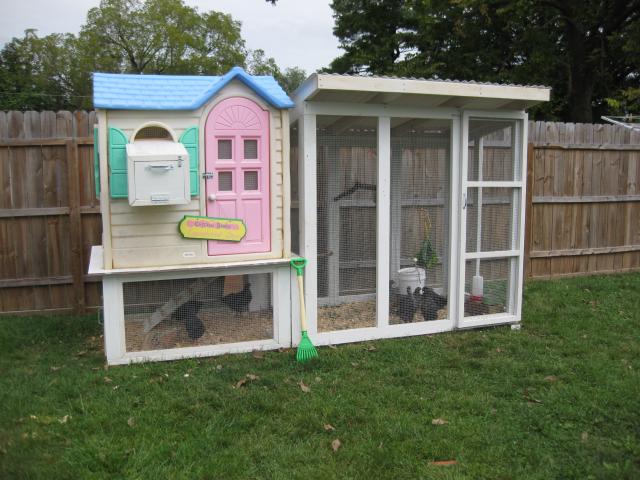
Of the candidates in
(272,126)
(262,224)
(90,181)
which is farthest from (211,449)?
(90,181)

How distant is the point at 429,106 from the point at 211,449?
3141 mm

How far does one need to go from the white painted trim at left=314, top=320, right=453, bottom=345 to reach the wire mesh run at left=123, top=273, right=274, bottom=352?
463mm

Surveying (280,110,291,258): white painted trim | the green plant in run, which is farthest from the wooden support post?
the green plant in run

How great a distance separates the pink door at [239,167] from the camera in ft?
12.9

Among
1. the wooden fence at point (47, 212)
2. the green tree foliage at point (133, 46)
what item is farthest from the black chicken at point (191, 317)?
the green tree foliage at point (133, 46)

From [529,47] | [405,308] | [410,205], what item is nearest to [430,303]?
[405,308]

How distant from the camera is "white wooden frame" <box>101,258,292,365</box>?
3.84 metres

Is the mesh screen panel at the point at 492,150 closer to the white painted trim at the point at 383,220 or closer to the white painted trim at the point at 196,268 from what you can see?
the white painted trim at the point at 383,220

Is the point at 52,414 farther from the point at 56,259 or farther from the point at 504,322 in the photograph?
the point at 504,322

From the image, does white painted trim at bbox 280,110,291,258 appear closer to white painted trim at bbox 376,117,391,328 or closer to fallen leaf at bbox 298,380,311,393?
white painted trim at bbox 376,117,391,328

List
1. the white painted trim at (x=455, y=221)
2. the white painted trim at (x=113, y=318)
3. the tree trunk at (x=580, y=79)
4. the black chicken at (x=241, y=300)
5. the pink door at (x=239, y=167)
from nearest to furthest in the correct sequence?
the white painted trim at (x=113, y=318) → the pink door at (x=239, y=167) → the black chicken at (x=241, y=300) → the white painted trim at (x=455, y=221) → the tree trunk at (x=580, y=79)

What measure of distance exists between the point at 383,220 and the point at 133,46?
112ft

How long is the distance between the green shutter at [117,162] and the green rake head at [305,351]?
1.64 metres

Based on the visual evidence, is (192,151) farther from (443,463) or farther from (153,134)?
(443,463)
